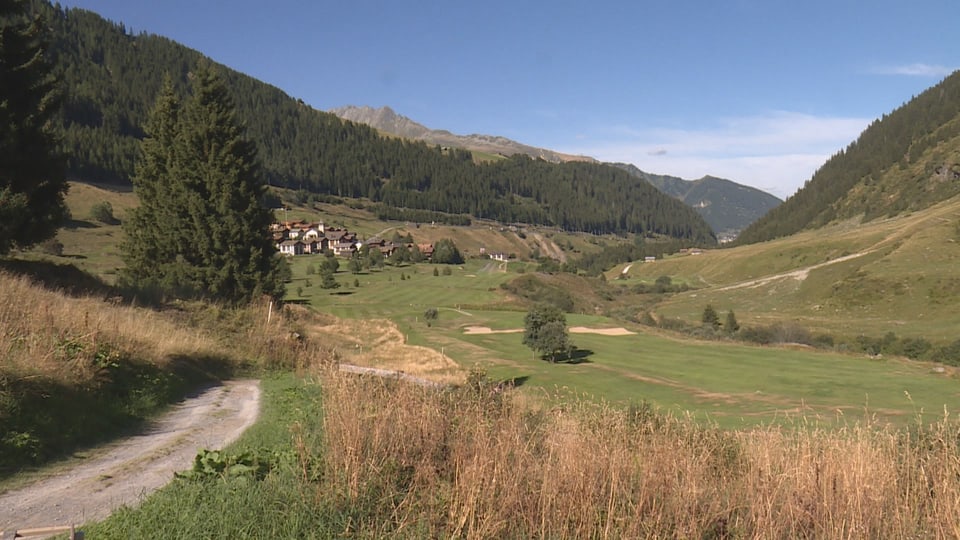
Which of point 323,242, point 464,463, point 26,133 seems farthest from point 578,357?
point 323,242

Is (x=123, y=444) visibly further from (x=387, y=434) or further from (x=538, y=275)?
(x=538, y=275)

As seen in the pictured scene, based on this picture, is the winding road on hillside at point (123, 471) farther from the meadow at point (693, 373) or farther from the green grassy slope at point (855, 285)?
the green grassy slope at point (855, 285)

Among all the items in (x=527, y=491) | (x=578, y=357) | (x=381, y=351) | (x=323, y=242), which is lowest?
(x=578, y=357)

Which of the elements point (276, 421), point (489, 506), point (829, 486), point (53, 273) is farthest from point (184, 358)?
point (829, 486)

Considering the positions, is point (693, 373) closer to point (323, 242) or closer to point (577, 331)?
point (577, 331)

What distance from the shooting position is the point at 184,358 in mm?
13000

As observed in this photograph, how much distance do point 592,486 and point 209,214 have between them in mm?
26219

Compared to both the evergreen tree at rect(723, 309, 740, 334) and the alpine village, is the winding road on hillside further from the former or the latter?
the evergreen tree at rect(723, 309, 740, 334)

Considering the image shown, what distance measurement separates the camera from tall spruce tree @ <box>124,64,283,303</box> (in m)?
26.3

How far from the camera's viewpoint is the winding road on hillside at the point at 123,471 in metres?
5.04

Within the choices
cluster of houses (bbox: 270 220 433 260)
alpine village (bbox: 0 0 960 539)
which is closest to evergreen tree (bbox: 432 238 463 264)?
cluster of houses (bbox: 270 220 433 260)

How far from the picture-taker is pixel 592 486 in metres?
5.09

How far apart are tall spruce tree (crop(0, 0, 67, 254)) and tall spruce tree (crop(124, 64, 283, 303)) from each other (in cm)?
811

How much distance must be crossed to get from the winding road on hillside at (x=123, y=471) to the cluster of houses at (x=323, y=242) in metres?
132
